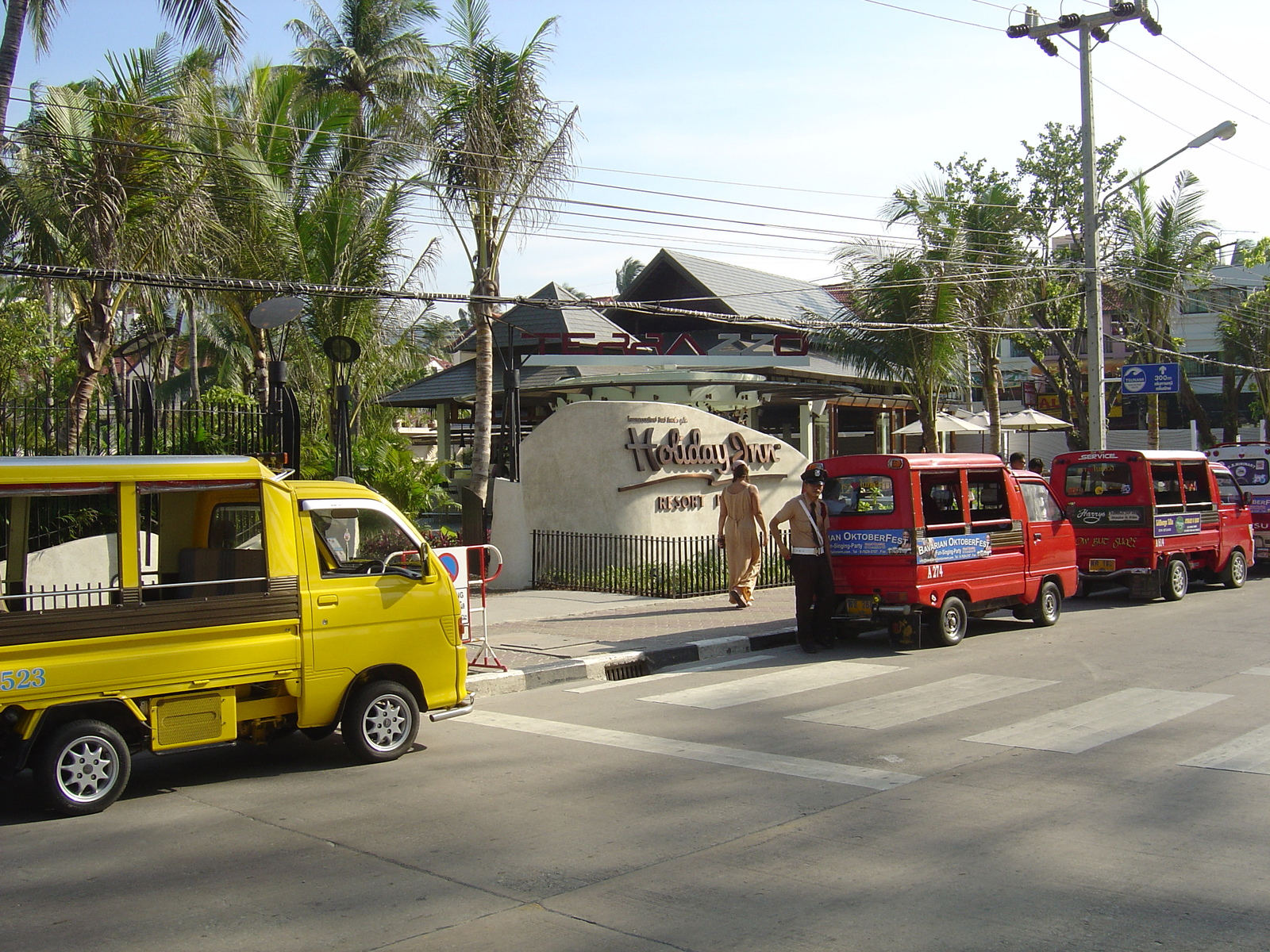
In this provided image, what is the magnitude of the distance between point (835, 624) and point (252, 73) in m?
16.4

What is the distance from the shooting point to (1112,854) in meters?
5.65

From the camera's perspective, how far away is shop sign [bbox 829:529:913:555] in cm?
1212

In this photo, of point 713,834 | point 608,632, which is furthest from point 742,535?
point 713,834

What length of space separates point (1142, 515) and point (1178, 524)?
3.21 ft

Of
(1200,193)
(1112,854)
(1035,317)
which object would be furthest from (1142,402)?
(1112,854)

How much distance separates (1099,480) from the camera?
16.4 meters

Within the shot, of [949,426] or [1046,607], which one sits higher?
[949,426]

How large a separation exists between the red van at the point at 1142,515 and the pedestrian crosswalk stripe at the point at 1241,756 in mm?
8408

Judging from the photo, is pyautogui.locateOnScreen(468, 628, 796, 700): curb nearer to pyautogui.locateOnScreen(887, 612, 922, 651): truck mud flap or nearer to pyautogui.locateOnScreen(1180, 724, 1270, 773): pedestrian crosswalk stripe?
pyautogui.locateOnScreen(887, 612, 922, 651): truck mud flap

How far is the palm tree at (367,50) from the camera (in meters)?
26.4

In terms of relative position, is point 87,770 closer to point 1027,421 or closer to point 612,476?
point 612,476

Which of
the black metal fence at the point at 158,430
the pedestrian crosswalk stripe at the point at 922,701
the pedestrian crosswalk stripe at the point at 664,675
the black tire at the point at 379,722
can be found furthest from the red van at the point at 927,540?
the black metal fence at the point at 158,430

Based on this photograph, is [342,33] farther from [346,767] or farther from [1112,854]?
[1112,854]

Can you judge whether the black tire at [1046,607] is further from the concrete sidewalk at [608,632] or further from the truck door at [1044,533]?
the concrete sidewalk at [608,632]
